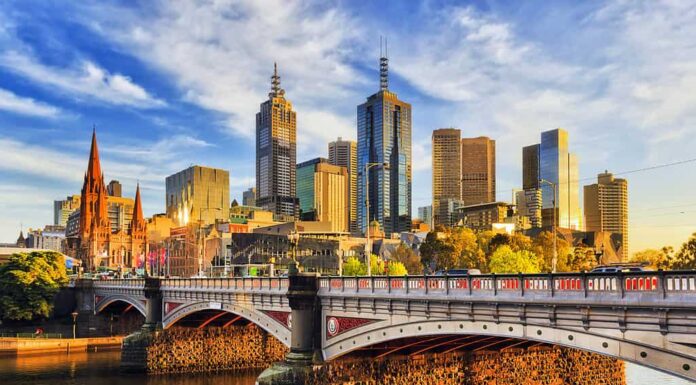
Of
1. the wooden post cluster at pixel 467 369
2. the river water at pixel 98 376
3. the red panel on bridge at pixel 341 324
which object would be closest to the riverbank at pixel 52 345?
the river water at pixel 98 376

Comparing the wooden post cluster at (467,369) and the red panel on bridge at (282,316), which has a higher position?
the red panel on bridge at (282,316)

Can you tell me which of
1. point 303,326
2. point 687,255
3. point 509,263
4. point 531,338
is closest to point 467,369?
point 303,326

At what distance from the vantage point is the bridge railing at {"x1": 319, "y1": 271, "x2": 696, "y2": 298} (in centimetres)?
2459

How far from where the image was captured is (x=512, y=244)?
351 feet

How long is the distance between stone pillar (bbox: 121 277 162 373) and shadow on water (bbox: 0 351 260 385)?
163cm

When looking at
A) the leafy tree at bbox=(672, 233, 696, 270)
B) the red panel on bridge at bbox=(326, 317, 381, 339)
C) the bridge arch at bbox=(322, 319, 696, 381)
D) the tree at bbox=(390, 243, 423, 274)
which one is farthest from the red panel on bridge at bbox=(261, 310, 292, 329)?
the tree at bbox=(390, 243, 423, 274)

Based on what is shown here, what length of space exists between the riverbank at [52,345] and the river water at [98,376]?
13.9 ft

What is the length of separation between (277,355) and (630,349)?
54.6 meters

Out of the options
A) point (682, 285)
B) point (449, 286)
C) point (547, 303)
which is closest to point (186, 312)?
point (449, 286)

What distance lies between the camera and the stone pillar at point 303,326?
1767 inches

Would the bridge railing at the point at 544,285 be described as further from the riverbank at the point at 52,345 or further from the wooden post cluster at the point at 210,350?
the riverbank at the point at 52,345

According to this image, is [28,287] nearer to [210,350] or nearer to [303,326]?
[210,350]

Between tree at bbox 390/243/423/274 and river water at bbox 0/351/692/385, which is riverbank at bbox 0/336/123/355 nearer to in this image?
river water at bbox 0/351/692/385

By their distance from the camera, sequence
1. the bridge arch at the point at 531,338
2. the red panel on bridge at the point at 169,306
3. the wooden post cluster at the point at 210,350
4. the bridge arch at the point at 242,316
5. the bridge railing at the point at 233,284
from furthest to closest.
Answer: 1. the red panel on bridge at the point at 169,306
2. the wooden post cluster at the point at 210,350
3. the bridge railing at the point at 233,284
4. the bridge arch at the point at 242,316
5. the bridge arch at the point at 531,338
